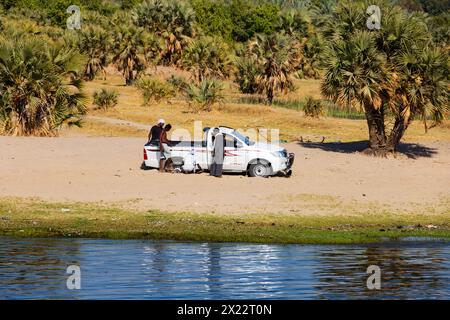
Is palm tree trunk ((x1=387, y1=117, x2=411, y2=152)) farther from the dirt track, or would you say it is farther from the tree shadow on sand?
the tree shadow on sand

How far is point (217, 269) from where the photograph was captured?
59.6ft

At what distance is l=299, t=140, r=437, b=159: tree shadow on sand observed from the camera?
116 ft

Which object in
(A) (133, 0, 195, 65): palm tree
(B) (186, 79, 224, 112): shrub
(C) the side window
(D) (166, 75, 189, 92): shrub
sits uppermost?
(A) (133, 0, 195, 65): palm tree

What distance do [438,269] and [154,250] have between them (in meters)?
5.44

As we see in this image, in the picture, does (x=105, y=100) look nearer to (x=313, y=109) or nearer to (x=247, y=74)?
(x=313, y=109)

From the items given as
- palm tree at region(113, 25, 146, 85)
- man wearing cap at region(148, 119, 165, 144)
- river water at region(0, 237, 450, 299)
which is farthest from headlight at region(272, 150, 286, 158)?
palm tree at region(113, 25, 146, 85)

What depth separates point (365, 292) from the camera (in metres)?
16.6

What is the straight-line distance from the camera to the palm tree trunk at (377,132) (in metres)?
33.7

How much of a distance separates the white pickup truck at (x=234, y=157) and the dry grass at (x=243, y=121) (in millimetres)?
13608

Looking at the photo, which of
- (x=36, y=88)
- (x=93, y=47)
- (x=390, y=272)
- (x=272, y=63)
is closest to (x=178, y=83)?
(x=272, y=63)

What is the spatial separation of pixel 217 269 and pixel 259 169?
34.7 ft

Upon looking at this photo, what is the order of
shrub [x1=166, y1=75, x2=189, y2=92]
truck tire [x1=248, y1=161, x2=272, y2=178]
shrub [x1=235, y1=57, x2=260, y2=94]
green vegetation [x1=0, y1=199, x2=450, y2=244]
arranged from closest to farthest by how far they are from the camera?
green vegetation [x1=0, y1=199, x2=450, y2=244] < truck tire [x1=248, y1=161, x2=272, y2=178] < shrub [x1=166, y1=75, x2=189, y2=92] < shrub [x1=235, y1=57, x2=260, y2=94]
